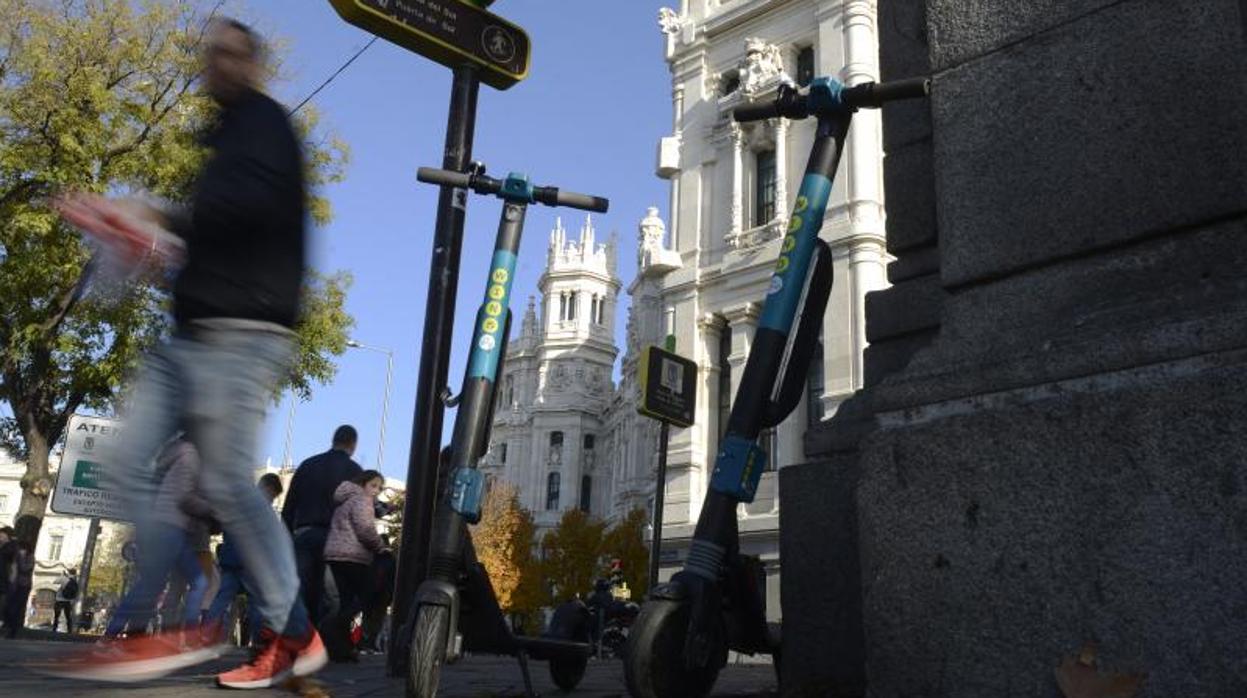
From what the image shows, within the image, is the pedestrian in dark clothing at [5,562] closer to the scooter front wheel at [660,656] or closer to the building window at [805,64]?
the scooter front wheel at [660,656]

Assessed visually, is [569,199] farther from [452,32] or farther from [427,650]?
[452,32]

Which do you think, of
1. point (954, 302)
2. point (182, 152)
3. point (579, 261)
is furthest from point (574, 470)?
point (954, 302)

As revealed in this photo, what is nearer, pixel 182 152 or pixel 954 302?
pixel 954 302

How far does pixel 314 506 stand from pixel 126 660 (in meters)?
4.69

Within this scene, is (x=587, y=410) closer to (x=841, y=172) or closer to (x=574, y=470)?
(x=574, y=470)

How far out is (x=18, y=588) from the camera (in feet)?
48.3

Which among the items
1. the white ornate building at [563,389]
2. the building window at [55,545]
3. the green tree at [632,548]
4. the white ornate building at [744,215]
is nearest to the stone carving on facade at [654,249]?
the white ornate building at [744,215]

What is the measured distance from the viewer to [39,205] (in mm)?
18031

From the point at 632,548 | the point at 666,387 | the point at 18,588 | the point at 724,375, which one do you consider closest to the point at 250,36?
the point at 666,387

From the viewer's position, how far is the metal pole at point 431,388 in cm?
571

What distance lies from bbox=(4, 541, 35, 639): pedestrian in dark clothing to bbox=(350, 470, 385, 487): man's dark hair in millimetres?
9021

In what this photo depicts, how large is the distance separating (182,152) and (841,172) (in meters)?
17.5

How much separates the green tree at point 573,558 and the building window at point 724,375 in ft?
65.0

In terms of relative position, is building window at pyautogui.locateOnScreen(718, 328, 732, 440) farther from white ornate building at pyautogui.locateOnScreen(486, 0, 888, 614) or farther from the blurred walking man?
the blurred walking man
